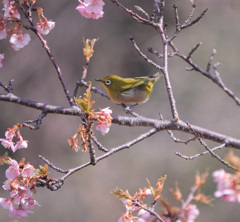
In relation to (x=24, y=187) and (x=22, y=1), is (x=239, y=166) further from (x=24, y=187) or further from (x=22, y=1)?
(x=22, y=1)

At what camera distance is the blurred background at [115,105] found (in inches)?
254

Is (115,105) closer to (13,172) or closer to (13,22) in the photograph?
(13,22)

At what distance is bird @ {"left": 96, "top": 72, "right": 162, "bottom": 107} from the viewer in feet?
8.56

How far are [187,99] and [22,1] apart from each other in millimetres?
6177

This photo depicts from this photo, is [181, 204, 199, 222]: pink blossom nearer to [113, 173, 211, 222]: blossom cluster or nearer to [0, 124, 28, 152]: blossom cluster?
[113, 173, 211, 222]: blossom cluster

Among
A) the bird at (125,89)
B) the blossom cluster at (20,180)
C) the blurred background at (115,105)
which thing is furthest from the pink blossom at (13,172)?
the blurred background at (115,105)

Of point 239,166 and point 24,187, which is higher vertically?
point 24,187

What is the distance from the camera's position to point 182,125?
148cm

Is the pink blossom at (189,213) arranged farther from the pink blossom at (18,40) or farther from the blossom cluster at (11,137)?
the pink blossom at (18,40)

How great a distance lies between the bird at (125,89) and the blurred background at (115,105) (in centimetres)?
365

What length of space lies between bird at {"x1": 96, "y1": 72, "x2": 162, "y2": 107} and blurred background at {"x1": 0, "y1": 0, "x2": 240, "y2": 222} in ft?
12.0

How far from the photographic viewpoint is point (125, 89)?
264cm

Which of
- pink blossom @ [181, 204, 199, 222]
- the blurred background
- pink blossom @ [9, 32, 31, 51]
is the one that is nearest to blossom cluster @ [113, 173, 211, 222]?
pink blossom @ [181, 204, 199, 222]

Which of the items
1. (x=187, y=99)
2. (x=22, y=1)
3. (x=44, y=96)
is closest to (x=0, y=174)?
(x=44, y=96)
